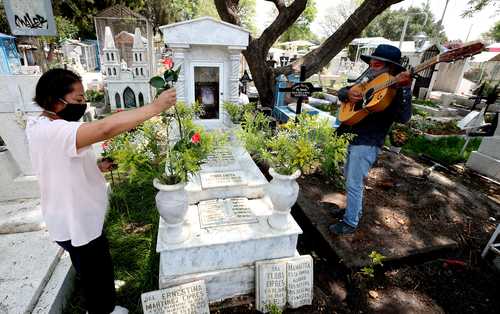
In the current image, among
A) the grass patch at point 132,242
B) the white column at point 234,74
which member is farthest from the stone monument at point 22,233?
the white column at point 234,74

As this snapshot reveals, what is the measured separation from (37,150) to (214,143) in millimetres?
1346

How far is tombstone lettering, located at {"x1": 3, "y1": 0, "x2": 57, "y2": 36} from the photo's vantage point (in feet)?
10.1

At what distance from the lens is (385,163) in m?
5.25

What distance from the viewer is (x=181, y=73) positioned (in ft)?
14.1

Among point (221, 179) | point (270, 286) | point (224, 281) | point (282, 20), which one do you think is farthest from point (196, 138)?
point (282, 20)

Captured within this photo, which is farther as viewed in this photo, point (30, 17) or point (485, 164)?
point (485, 164)

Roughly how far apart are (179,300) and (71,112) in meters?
1.64

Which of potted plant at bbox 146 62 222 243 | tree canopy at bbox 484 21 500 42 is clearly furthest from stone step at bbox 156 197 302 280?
tree canopy at bbox 484 21 500 42

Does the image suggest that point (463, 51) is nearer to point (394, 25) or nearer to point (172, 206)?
point (172, 206)

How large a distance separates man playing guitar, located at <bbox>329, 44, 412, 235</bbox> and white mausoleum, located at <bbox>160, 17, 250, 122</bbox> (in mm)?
2136

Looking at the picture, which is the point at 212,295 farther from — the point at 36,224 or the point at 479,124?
the point at 479,124

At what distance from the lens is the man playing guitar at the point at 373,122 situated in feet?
8.43

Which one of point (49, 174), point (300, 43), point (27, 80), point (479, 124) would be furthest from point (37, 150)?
point (300, 43)

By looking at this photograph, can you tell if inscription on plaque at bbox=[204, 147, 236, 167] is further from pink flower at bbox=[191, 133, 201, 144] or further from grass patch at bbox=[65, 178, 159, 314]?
pink flower at bbox=[191, 133, 201, 144]
